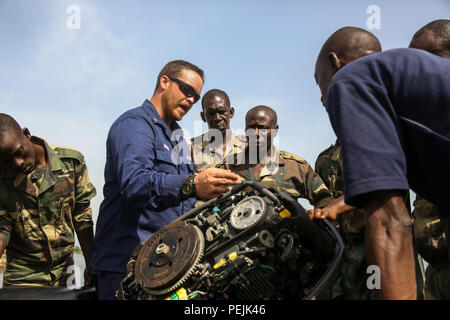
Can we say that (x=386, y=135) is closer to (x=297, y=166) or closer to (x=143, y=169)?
(x=143, y=169)

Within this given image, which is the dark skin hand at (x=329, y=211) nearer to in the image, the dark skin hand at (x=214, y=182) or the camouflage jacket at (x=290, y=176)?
the dark skin hand at (x=214, y=182)

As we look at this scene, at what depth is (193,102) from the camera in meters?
4.09

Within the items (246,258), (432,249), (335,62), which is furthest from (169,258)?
(432,249)

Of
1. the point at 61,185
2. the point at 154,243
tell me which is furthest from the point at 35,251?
the point at 154,243

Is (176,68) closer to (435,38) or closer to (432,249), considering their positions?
(435,38)

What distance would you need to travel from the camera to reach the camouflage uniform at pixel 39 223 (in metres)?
4.63

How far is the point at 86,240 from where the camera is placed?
4.91 metres

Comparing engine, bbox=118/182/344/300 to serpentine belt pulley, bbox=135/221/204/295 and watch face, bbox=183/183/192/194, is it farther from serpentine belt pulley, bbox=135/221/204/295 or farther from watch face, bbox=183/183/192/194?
watch face, bbox=183/183/192/194

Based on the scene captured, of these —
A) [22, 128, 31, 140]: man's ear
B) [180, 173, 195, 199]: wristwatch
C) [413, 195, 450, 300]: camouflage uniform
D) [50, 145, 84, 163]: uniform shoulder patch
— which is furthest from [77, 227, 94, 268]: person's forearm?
[413, 195, 450, 300]: camouflage uniform

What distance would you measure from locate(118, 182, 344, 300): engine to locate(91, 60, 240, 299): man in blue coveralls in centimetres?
47

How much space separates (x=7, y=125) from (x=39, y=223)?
1.24 m

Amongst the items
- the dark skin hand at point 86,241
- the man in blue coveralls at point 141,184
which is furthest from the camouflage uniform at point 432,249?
the dark skin hand at point 86,241

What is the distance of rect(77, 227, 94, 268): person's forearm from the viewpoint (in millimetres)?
4752
